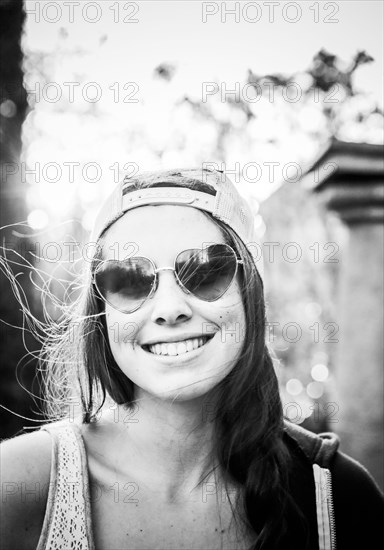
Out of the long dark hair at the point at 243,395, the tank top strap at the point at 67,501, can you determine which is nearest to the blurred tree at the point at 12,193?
the long dark hair at the point at 243,395

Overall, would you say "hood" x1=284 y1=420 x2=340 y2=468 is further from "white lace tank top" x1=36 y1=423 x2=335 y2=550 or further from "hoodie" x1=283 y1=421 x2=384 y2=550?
"white lace tank top" x1=36 y1=423 x2=335 y2=550

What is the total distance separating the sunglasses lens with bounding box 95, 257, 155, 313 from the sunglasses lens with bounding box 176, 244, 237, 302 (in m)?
0.13

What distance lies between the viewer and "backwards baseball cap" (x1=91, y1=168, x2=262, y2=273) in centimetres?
210

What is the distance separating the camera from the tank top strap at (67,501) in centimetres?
171

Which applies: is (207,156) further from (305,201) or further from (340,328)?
(305,201)

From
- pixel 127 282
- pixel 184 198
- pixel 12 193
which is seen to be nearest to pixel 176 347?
pixel 127 282

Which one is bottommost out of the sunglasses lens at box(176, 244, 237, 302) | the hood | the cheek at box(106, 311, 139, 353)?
the hood

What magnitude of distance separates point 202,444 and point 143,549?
1.62 feet

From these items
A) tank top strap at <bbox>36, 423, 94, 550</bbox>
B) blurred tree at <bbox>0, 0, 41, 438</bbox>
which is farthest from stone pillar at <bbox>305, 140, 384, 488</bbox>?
tank top strap at <bbox>36, 423, 94, 550</bbox>

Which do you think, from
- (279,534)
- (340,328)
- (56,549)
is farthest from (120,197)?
(340,328)

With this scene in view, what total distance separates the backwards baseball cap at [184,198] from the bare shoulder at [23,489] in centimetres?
91

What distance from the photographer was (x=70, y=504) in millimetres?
1790

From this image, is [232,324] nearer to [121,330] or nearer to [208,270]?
[208,270]

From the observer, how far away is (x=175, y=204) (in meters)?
2.09
